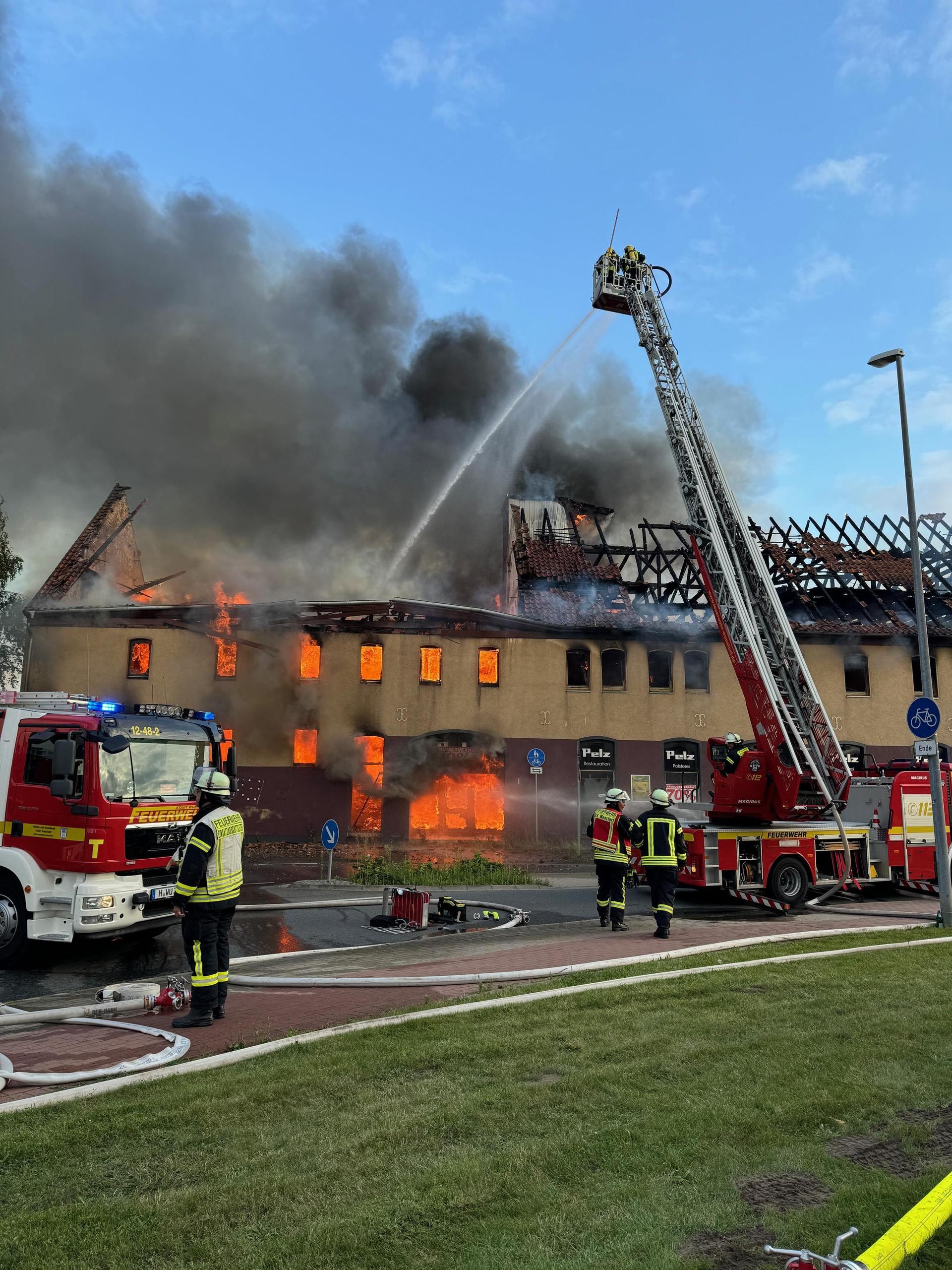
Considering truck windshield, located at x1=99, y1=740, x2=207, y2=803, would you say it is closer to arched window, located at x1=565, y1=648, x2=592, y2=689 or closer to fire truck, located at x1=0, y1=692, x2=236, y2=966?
fire truck, located at x1=0, y1=692, x2=236, y2=966

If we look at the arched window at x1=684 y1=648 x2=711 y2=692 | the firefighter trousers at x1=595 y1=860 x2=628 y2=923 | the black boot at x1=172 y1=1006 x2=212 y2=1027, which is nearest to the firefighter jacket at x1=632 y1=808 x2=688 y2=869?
the firefighter trousers at x1=595 y1=860 x2=628 y2=923

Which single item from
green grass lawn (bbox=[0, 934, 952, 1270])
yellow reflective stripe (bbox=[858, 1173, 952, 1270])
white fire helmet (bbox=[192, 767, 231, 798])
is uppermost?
white fire helmet (bbox=[192, 767, 231, 798])

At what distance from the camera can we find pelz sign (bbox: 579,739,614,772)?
2588 cm

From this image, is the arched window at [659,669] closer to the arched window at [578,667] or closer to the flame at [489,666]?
the arched window at [578,667]

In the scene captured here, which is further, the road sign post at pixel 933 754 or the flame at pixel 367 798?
the flame at pixel 367 798

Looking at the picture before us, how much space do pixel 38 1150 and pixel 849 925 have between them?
1003 cm

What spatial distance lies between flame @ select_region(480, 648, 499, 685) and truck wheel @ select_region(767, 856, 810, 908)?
13.7 meters

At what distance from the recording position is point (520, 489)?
4550 cm

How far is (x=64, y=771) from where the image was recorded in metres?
8.42

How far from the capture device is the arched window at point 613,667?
1045 inches

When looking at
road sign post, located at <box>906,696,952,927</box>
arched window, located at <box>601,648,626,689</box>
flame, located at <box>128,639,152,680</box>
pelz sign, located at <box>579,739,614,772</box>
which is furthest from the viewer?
arched window, located at <box>601,648,626,689</box>

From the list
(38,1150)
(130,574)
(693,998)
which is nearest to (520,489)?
(130,574)

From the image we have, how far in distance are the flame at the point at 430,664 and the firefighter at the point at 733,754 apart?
13216 mm

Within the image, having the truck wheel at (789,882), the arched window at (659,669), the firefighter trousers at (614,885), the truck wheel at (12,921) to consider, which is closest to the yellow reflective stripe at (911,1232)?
the firefighter trousers at (614,885)
